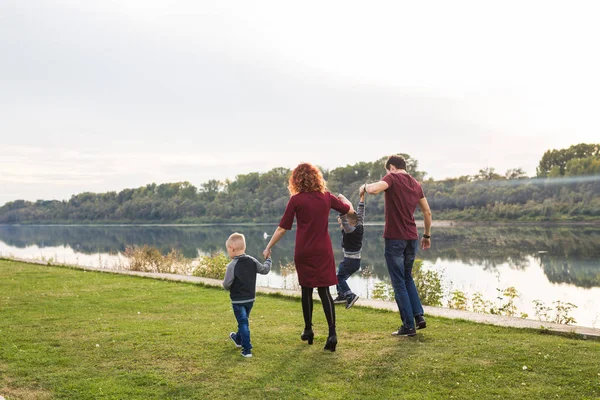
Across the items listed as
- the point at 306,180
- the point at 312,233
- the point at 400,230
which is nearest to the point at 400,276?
the point at 400,230

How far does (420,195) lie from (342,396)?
2691 millimetres

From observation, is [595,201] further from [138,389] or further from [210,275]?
[138,389]

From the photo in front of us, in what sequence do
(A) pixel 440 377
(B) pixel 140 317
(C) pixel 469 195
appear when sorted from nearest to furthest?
(A) pixel 440 377 → (B) pixel 140 317 → (C) pixel 469 195

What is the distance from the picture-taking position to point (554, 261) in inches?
918


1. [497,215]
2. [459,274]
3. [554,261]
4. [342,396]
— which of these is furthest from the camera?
[497,215]

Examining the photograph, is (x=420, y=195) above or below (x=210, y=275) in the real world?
above

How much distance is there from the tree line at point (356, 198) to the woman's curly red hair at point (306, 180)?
57159 millimetres

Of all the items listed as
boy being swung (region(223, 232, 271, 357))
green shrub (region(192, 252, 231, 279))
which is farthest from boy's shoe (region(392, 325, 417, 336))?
green shrub (region(192, 252, 231, 279))

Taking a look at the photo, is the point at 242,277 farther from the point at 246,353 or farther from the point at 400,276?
the point at 400,276

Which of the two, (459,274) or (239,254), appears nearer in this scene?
(239,254)

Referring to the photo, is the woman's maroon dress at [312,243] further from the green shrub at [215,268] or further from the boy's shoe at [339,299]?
the green shrub at [215,268]

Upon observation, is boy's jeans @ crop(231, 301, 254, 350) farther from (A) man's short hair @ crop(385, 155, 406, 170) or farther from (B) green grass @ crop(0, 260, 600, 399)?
(A) man's short hair @ crop(385, 155, 406, 170)

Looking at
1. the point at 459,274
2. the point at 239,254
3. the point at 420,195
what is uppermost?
the point at 420,195

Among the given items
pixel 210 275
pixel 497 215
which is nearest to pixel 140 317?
pixel 210 275
